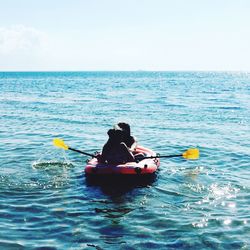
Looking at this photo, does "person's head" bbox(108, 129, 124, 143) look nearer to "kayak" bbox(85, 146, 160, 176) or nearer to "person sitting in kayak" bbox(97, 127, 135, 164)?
"person sitting in kayak" bbox(97, 127, 135, 164)

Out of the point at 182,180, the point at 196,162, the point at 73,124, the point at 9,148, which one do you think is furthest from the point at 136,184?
the point at 73,124

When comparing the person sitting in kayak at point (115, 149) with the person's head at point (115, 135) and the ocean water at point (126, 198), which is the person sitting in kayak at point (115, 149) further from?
the ocean water at point (126, 198)

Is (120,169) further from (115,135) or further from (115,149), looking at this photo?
(115,135)

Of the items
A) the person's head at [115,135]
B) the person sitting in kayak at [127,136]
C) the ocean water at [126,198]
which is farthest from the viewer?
the person sitting in kayak at [127,136]

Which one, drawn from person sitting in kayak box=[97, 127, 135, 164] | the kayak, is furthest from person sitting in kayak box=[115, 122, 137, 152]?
the kayak

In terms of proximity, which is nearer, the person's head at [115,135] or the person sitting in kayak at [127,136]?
the person's head at [115,135]

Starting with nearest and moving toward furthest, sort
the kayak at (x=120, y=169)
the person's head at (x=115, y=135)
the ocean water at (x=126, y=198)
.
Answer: the ocean water at (x=126, y=198)
the kayak at (x=120, y=169)
the person's head at (x=115, y=135)

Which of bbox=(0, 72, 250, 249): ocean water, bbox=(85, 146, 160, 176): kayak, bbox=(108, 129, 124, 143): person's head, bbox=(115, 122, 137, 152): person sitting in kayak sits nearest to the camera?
bbox=(0, 72, 250, 249): ocean water

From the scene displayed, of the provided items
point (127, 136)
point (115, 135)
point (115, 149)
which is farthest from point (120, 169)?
point (127, 136)

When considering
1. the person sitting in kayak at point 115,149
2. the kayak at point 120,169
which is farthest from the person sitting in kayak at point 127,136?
the kayak at point 120,169

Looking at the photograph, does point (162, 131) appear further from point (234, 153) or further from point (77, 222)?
point (77, 222)

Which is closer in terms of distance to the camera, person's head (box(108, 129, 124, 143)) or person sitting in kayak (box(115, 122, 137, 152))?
person's head (box(108, 129, 124, 143))

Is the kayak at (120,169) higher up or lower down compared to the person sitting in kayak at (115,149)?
lower down

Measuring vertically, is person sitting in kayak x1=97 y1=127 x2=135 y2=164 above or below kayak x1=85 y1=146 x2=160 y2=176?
above
